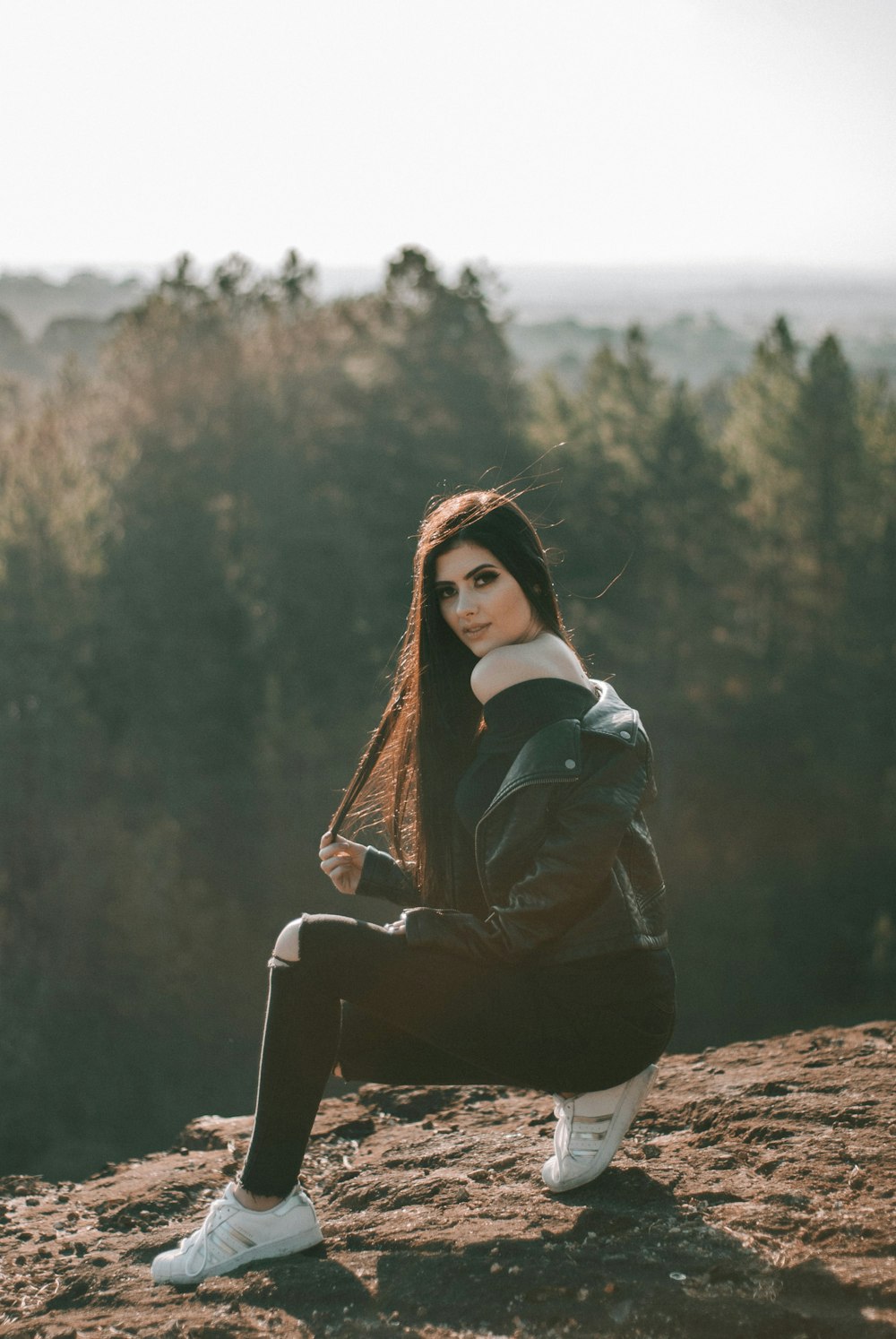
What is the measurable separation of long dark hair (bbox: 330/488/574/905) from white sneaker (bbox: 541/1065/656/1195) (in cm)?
51

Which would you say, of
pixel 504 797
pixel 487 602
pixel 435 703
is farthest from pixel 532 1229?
pixel 487 602

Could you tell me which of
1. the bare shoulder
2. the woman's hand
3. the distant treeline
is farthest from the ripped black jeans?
the distant treeline

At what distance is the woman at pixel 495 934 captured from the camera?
7.25ft

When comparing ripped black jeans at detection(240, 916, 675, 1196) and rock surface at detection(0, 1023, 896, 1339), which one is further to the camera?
ripped black jeans at detection(240, 916, 675, 1196)

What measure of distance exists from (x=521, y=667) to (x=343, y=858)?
1.90 feet

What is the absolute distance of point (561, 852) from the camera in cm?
216

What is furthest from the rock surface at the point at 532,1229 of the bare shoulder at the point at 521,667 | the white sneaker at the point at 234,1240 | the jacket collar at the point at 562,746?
the bare shoulder at the point at 521,667

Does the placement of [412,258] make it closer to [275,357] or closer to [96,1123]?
[275,357]

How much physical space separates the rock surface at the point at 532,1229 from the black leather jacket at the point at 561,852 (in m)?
0.56

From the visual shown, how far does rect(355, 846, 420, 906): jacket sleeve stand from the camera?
8.50 ft

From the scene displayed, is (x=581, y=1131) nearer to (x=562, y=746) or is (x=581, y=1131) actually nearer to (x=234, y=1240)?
(x=234, y=1240)

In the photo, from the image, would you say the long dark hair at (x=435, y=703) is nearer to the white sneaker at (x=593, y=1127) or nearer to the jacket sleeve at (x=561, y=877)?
the jacket sleeve at (x=561, y=877)

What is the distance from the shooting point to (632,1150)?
111 inches

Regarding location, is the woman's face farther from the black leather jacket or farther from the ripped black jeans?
the ripped black jeans
